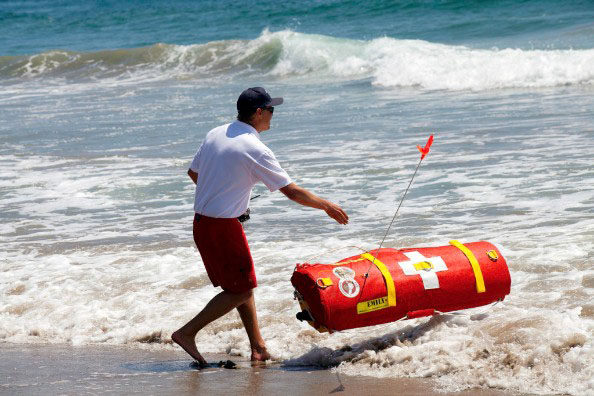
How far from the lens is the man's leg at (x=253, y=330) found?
5.46m

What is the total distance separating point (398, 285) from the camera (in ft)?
17.1

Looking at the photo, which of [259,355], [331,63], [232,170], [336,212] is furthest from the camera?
[331,63]

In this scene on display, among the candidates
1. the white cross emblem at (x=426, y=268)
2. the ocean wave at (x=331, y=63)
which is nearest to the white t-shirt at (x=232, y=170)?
the white cross emblem at (x=426, y=268)

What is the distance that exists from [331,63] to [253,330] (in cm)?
1807

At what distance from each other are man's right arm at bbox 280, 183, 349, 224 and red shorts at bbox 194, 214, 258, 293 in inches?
14.6

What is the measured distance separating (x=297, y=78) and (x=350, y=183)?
40.3 feet

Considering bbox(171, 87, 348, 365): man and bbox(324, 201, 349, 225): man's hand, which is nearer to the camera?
bbox(324, 201, 349, 225): man's hand

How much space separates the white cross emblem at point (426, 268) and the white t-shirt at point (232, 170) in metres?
0.80

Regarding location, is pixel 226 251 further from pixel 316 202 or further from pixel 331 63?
pixel 331 63

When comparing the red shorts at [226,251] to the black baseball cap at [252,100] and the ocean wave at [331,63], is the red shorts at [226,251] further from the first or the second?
the ocean wave at [331,63]

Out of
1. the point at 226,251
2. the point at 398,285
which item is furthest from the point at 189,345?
the point at 398,285

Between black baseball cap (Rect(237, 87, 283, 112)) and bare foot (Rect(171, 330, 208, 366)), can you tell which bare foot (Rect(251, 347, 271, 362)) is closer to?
bare foot (Rect(171, 330, 208, 366))

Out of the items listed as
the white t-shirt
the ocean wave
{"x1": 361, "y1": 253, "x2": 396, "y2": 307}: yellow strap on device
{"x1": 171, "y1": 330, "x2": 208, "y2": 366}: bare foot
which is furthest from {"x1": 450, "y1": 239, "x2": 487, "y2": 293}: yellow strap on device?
the ocean wave

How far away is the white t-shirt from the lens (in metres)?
5.00
